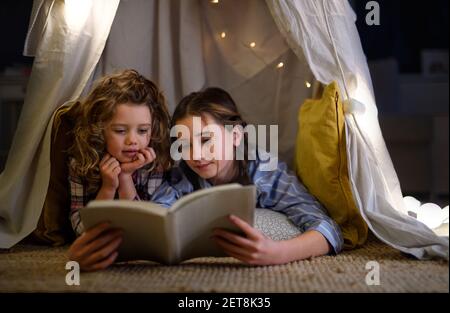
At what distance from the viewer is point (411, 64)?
4.81 m

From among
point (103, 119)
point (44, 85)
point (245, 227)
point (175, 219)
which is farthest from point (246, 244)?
point (44, 85)

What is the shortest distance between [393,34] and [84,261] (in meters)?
3.66

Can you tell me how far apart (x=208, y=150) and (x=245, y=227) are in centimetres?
38

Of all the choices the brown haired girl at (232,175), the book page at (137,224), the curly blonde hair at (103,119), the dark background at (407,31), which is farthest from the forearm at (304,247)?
the dark background at (407,31)

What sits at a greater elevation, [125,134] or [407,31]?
[407,31]

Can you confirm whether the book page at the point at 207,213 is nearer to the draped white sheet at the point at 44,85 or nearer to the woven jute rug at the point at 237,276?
the woven jute rug at the point at 237,276

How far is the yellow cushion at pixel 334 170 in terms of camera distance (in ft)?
5.49

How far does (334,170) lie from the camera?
171cm

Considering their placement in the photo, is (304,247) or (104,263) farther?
(304,247)

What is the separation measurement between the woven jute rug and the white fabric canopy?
0.12 metres

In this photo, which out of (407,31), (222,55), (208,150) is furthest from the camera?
(407,31)

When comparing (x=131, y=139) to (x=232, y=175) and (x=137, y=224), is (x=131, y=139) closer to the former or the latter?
(x=232, y=175)
